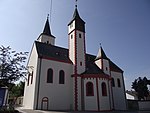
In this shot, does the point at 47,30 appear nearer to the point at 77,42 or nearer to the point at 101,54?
the point at 77,42

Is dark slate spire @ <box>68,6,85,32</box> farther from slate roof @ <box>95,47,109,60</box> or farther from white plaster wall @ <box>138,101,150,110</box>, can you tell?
white plaster wall @ <box>138,101,150,110</box>

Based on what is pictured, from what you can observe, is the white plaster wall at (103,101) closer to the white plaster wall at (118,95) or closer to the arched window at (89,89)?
the arched window at (89,89)

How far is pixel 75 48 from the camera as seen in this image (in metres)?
25.8

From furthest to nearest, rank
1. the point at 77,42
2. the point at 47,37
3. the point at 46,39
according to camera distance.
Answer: the point at 47,37 < the point at 46,39 < the point at 77,42

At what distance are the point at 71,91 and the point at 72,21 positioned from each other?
13446 mm

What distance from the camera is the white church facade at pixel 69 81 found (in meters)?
21.8

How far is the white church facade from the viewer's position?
21.8m

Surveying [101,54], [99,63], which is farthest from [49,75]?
[101,54]

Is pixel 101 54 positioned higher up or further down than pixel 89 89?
higher up

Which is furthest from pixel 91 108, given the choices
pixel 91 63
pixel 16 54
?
pixel 16 54

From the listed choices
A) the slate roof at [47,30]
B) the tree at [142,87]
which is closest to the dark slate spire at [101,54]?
the tree at [142,87]

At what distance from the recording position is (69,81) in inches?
961

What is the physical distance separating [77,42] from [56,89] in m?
9.12

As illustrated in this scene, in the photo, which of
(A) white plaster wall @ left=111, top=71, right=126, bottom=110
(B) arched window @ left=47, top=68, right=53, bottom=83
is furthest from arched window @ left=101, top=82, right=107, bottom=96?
(B) arched window @ left=47, top=68, right=53, bottom=83
